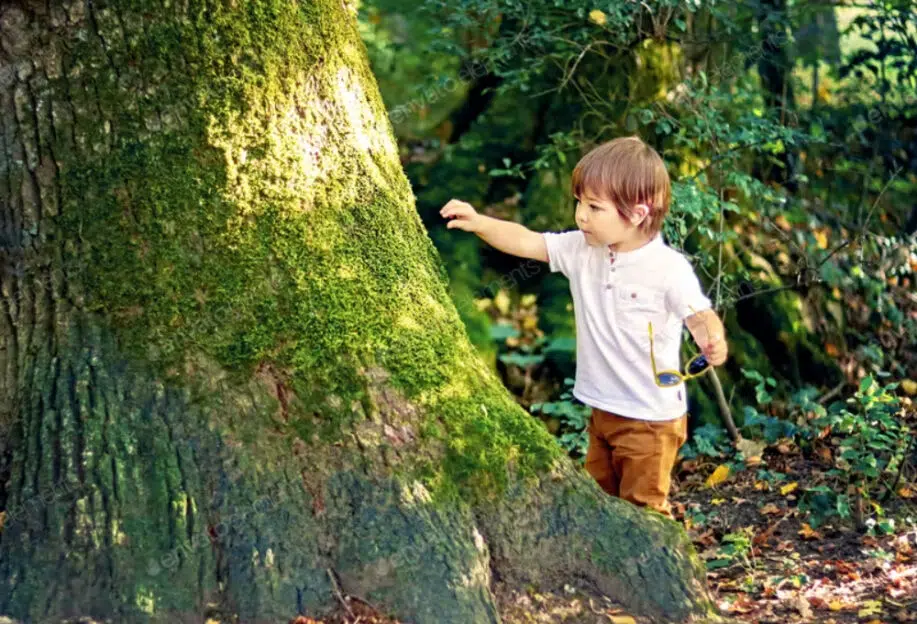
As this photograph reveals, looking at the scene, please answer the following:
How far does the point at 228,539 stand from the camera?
3061 millimetres

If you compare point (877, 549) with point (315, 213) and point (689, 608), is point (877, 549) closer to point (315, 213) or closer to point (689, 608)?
point (689, 608)

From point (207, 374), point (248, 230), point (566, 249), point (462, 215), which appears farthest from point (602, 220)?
point (207, 374)

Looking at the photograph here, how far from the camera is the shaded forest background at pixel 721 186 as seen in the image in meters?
5.55

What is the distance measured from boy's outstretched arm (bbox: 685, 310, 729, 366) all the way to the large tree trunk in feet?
2.40

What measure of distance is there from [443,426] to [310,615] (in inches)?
27.4

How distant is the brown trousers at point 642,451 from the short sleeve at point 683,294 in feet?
1.42

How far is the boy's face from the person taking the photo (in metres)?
3.56

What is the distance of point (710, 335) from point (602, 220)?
54cm

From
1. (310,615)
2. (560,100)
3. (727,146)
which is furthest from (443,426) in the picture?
(560,100)

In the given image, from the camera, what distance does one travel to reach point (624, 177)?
139 inches

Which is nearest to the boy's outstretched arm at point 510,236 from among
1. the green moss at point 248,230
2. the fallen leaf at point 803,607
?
the green moss at point 248,230

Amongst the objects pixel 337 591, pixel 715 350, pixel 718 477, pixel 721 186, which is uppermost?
pixel 721 186

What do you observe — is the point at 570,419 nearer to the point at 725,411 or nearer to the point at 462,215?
the point at 725,411

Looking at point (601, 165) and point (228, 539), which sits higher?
point (601, 165)
